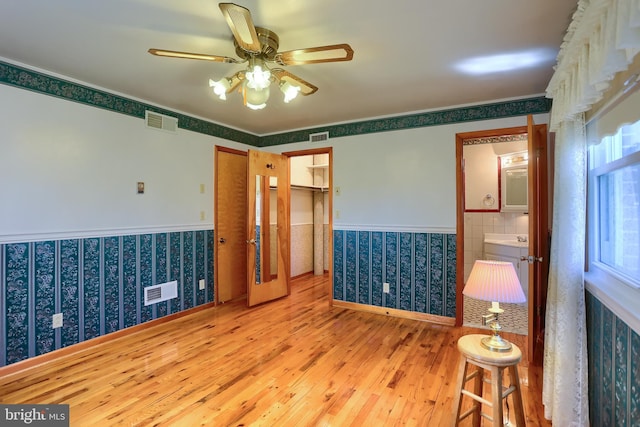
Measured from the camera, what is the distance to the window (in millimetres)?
1425

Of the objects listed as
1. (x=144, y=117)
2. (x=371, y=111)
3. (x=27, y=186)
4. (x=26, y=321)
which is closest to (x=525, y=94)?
(x=371, y=111)

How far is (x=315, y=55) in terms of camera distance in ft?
6.11

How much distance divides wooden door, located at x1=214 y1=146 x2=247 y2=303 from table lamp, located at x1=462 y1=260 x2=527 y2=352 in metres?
3.30

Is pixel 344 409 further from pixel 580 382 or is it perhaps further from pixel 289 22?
pixel 289 22

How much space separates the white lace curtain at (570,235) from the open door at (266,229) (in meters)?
3.16

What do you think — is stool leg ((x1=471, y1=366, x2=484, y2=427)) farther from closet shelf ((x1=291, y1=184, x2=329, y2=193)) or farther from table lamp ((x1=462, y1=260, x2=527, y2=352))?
closet shelf ((x1=291, y1=184, x2=329, y2=193))

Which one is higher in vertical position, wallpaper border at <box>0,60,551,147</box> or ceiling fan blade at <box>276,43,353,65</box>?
wallpaper border at <box>0,60,551,147</box>

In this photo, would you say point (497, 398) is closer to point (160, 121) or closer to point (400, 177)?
point (400, 177)

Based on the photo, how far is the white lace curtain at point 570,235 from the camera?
4.87ft

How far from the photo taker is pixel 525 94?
3.16 meters

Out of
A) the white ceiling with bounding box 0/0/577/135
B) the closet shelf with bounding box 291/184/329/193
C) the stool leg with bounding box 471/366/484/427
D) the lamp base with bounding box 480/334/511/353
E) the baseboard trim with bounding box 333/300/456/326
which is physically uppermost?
the white ceiling with bounding box 0/0/577/135

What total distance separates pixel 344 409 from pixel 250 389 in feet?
2.25

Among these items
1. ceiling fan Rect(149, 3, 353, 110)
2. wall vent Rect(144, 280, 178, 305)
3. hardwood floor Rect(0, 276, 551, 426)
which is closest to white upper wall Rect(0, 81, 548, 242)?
wall vent Rect(144, 280, 178, 305)

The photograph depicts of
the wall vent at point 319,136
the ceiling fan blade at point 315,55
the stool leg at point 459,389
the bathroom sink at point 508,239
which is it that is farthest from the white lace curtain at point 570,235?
the bathroom sink at point 508,239
